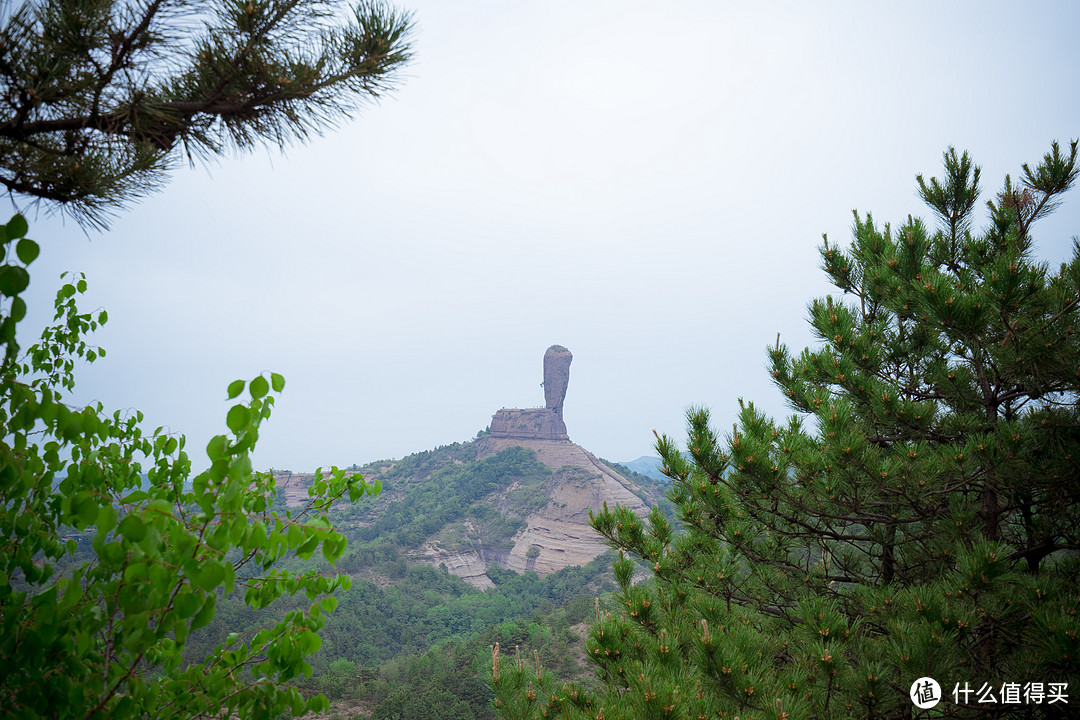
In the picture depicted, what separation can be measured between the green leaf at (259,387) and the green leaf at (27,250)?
50 cm

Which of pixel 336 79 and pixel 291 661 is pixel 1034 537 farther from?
pixel 336 79

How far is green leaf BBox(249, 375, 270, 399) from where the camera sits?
1.17 meters

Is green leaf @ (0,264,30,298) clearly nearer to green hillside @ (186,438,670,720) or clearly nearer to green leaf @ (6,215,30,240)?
green leaf @ (6,215,30,240)

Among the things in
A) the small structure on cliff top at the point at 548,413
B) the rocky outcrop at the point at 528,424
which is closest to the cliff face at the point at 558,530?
the rocky outcrop at the point at 528,424

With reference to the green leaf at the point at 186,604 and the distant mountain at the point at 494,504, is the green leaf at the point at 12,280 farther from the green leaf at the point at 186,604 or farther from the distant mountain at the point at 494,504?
the distant mountain at the point at 494,504

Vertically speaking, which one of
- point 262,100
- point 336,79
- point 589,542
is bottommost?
point 589,542

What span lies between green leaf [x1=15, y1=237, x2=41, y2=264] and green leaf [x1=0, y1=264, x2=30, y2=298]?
2.3 inches

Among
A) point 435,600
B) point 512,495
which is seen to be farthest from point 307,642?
point 512,495

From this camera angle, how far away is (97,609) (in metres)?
1.12

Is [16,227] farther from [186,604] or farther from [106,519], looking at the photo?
[186,604]

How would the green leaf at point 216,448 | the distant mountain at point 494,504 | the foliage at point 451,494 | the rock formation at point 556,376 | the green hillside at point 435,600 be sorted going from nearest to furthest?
the green leaf at point 216,448 → the green hillside at point 435,600 → the distant mountain at point 494,504 → the foliage at point 451,494 → the rock formation at point 556,376

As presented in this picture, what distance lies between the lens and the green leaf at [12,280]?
40.1 inches

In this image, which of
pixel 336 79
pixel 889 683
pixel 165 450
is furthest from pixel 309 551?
pixel 889 683

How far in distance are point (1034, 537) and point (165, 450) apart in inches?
212
